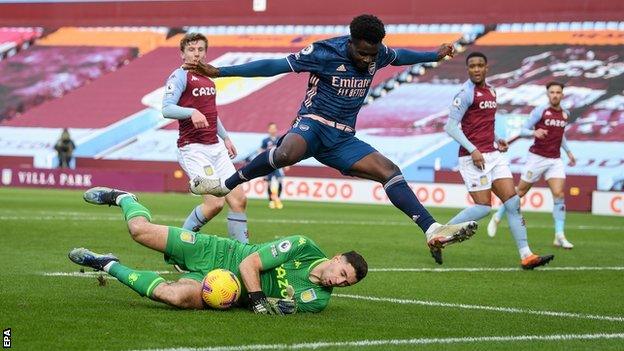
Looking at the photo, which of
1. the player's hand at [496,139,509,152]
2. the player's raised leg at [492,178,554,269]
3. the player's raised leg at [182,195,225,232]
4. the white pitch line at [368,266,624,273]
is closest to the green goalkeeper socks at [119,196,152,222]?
the player's raised leg at [182,195,225,232]

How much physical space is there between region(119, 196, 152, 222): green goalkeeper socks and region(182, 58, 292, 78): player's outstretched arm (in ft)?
3.99

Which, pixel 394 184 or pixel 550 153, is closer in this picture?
pixel 394 184

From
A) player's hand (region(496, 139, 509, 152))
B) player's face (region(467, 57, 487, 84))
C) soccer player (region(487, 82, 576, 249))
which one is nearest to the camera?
player's face (region(467, 57, 487, 84))

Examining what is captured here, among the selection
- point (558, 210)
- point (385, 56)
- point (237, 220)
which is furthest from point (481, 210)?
point (558, 210)

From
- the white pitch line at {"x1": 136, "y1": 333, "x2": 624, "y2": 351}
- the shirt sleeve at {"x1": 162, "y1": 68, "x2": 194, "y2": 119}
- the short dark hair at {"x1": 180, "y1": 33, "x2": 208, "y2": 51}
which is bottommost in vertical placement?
the white pitch line at {"x1": 136, "y1": 333, "x2": 624, "y2": 351}

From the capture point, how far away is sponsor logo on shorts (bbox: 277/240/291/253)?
341 inches

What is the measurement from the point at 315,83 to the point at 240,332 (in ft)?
11.2

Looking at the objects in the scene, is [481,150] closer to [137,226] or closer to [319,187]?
[137,226]

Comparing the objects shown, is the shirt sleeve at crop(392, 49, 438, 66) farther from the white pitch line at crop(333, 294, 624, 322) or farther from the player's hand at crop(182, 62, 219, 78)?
the white pitch line at crop(333, 294, 624, 322)

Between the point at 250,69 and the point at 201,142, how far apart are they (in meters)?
3.32

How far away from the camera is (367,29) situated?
9.98 m

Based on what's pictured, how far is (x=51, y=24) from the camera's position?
53938mm

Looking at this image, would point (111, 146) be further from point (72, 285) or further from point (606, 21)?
point (72, 285)

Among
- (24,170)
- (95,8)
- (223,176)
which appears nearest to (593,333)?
(223,176)
